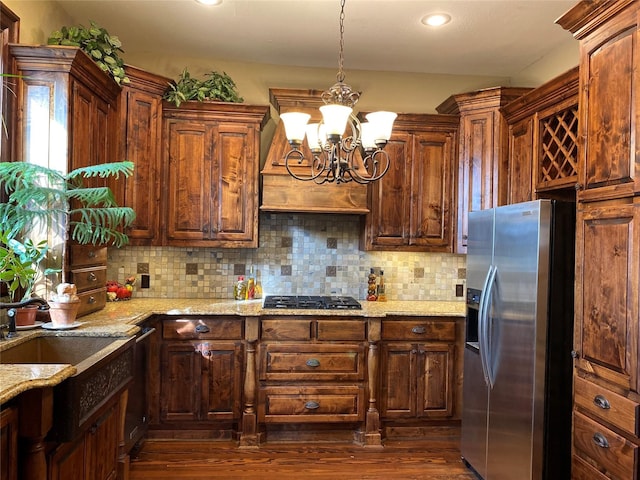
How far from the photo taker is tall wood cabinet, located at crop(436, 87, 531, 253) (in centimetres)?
318

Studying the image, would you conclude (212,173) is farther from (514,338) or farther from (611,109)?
(611,109)

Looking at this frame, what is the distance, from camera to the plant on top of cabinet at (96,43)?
102 inches

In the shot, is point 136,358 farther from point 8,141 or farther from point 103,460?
point 8,141

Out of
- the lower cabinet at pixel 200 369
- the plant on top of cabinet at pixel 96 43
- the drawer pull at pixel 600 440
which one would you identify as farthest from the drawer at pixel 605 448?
the plant on top of cabinet at pixel 96 43

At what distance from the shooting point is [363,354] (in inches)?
121

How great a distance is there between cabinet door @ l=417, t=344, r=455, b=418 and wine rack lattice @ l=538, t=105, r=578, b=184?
1.33 metres

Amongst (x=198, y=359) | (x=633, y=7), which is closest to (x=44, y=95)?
(x=198, y=359)

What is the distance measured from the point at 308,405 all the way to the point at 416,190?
1748 mm

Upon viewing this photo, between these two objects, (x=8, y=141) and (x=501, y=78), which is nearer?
(x=8, y=141)

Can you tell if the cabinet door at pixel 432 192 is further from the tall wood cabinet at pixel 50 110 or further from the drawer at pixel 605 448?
the tall wood cabinet at pixel 50 110

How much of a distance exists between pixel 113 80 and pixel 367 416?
274 cm

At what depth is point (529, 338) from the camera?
2.17m

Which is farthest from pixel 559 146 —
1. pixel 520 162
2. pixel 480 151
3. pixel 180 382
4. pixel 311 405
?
pixel 180 382

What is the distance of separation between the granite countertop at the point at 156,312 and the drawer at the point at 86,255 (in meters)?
0.31
